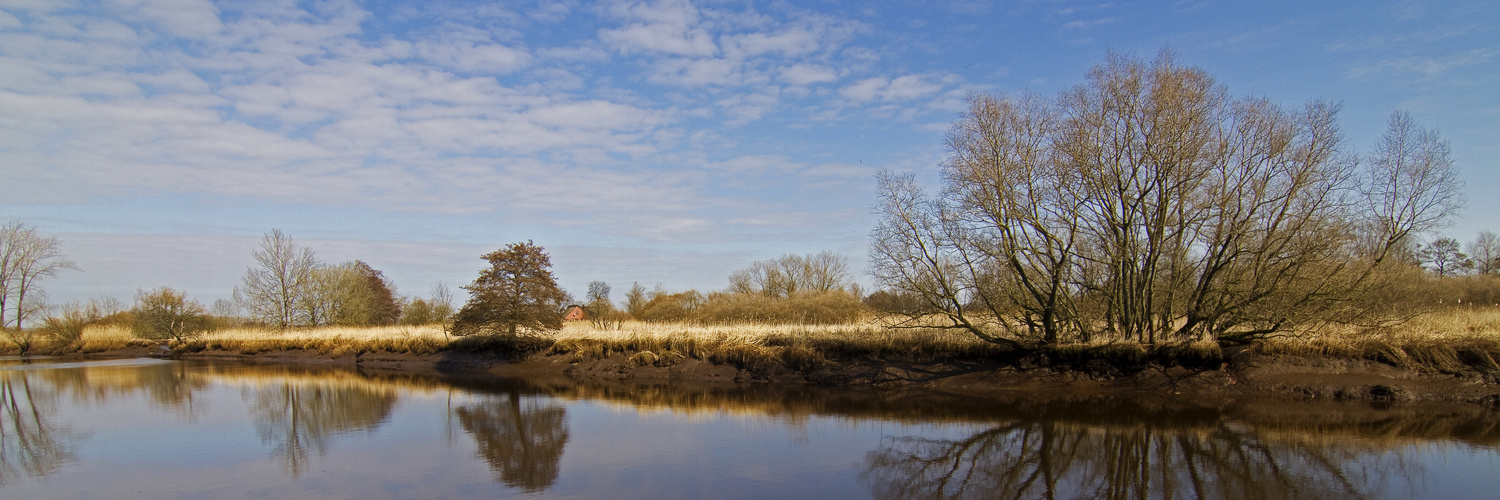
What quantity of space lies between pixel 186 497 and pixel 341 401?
975 cm

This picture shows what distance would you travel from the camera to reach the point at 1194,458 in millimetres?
9195

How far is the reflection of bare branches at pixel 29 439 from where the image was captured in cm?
996

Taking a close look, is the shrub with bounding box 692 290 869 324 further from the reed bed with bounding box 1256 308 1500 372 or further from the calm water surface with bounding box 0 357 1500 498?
the reed bed with bounding box 1256 308 1500 372

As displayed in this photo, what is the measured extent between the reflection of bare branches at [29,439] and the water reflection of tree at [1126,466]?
10.9 metres

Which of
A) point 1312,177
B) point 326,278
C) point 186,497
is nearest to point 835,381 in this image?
point 1312,177

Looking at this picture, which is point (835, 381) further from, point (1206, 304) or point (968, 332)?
point (1206, 304)

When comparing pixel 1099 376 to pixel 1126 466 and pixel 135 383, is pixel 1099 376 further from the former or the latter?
pixel 135 383

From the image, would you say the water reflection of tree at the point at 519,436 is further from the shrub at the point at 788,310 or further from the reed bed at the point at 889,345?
the shrub at the point at 788,310

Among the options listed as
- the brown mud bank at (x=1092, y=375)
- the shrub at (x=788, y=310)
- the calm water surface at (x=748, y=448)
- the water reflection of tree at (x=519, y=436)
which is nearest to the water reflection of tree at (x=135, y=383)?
the calm water surface at (x=748, y=448)

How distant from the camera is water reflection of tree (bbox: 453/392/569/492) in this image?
912 cm

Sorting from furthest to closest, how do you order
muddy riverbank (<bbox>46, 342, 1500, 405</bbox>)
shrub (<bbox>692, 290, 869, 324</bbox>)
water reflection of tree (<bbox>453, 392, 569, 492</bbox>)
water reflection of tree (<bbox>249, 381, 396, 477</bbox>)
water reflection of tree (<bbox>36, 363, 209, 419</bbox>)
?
shrub (<bbox>692, 290, 869, 324</bbox>)
water reflection of tree (<bbox>36, 363, 209, 419</bbox>)
muddy riverbank (<bbox>46, 342, 1500, 405</bbox>)
water reflection of tree (<bbox>249, 381, 396, 477</bbox>)
water reflection of tree (<bbox>453, 392, 569, 492</bbox>)

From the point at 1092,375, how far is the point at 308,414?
1624 centimetres

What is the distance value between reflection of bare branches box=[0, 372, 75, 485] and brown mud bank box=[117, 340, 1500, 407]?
11.4 m

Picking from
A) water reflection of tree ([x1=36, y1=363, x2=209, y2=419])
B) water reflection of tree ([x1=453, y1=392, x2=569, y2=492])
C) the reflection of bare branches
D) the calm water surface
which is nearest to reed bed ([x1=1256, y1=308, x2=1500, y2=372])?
the calm water surface
